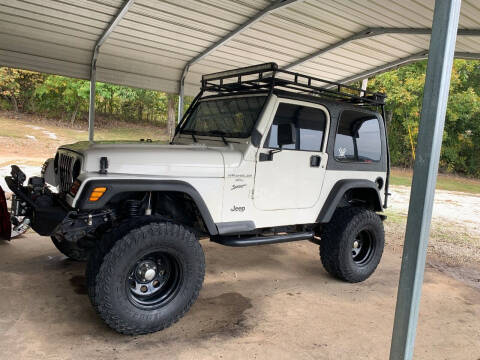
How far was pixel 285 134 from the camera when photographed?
152 inches

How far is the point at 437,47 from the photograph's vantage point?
2.10 m

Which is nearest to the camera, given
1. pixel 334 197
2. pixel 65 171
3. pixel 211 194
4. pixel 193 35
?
pixel 211 194

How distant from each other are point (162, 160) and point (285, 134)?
1.18 metres

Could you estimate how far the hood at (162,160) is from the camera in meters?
3.31

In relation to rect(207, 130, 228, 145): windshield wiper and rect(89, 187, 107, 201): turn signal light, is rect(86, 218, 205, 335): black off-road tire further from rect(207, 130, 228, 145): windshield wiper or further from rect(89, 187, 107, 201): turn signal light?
rect(207, 130, 228, 145): windshield wiper

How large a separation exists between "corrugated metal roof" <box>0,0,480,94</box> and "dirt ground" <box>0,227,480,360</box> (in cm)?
427

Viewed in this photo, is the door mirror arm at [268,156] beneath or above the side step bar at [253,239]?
above

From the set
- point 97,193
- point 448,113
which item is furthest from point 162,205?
point 448,113

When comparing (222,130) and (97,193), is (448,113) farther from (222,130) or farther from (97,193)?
(97,193)

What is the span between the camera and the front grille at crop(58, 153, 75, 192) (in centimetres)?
365

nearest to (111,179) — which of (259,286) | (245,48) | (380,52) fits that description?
(259,286)

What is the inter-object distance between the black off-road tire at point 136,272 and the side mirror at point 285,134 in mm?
1220

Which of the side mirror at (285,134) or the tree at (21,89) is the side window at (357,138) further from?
the tree at (21,89)

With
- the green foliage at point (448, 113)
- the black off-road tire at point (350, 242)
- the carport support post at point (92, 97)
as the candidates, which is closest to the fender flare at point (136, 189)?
the black off-road tire at point (350, 242)
